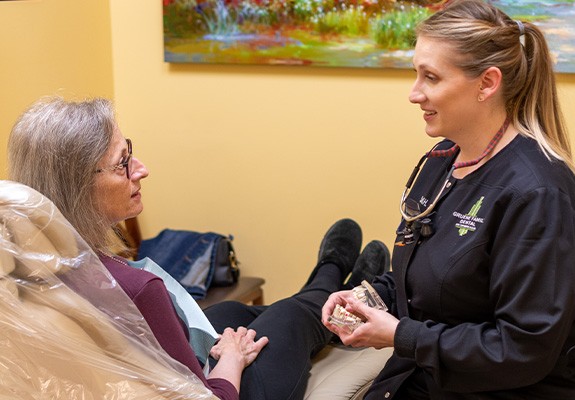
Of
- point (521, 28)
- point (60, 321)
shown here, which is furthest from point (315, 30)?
point (60, 321)

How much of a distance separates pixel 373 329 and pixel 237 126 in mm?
1910

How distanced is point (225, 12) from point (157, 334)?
6.68 feet

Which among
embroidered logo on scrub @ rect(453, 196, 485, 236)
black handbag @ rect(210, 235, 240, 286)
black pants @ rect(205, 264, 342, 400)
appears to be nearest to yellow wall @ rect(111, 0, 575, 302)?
black handbag @ rect(210, 235, 240, 286)

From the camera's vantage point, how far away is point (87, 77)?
3.68m

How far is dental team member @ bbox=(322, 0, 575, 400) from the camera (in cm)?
166

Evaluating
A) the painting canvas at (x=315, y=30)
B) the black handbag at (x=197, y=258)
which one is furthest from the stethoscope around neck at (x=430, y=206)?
the black handbag at (x=197, y=258)

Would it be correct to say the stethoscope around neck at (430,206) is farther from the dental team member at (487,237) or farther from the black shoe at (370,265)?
the black shoe at (370,265)

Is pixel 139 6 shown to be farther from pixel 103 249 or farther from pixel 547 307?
pixel 547 307

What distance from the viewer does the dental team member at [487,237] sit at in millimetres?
1661

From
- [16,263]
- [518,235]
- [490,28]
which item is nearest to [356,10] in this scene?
[490,28]

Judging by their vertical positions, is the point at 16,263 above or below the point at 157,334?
above

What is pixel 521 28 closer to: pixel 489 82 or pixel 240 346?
pixel 489 82

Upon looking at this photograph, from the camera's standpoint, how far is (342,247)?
2.96 m

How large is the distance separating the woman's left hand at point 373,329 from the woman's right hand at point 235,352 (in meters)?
0.34
